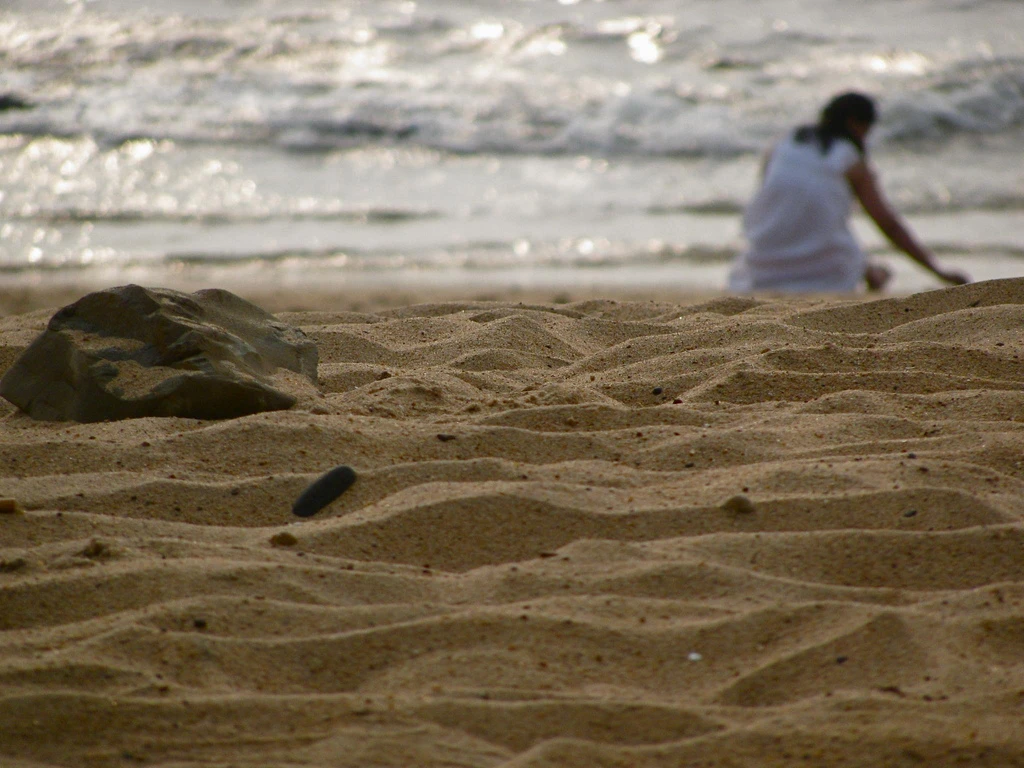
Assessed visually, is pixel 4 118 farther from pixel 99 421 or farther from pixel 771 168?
pixel 99 421

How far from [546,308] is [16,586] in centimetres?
228

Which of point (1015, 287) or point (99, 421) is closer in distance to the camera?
point (99, 421)

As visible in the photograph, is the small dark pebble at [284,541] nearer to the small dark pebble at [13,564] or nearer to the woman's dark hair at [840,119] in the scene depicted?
the small dark pebble at [13,564]

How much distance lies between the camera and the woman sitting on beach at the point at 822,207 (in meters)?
5.57

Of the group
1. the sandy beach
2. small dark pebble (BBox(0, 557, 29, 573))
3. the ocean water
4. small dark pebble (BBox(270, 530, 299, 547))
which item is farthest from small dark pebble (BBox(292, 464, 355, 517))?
the ocean water

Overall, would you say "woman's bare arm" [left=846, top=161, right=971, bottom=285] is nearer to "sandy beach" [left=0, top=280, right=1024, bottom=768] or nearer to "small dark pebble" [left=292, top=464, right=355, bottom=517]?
"sandy beach" [left=0, top=280, right=1024, bottom=768]

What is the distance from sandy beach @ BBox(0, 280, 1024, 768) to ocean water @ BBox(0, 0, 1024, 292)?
385 cm

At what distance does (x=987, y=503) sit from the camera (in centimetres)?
200

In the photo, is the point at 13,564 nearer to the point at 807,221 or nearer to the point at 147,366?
the point at 147,366

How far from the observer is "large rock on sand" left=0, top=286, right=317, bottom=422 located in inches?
102

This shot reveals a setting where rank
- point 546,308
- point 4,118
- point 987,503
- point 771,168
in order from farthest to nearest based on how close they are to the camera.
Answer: point 4,118 → point 771,168 → point 546,308 → point 987,503

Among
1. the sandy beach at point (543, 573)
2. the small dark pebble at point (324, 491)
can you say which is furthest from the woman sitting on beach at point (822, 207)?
the small dark pebble at point (324, 491)

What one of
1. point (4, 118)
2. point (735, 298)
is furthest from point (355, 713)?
point (4, 118)

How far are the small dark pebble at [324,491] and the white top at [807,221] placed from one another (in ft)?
13.0
